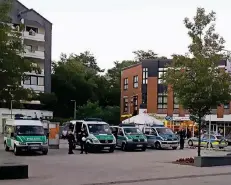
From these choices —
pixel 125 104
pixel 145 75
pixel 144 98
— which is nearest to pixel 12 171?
pixel 144 98

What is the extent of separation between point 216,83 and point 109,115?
189 ft

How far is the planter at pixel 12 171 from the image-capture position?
15.5 meters

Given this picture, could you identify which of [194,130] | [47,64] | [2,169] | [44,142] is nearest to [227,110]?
[194,130]

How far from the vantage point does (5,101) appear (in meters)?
17.9

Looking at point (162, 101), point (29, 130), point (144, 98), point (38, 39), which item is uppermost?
point (38, 39)

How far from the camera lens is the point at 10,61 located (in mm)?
16734

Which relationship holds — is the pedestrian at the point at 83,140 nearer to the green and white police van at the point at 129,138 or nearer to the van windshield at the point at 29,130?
the van windshield at the point at 29,130

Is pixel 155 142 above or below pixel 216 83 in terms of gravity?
below

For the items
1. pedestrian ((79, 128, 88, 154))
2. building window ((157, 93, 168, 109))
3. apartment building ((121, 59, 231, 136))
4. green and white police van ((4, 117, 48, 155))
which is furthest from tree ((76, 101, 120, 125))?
green and white police van ((4, 117, 48, 155))

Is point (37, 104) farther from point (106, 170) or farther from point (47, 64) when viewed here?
point (106, 170)

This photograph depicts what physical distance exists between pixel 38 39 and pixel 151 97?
64.2 feet

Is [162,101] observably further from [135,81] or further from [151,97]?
[135,81]

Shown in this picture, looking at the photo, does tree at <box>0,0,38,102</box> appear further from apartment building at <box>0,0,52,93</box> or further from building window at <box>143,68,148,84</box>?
building window at <box>143,68,148,84</box>

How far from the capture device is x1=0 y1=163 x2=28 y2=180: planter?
15500 millimetres
